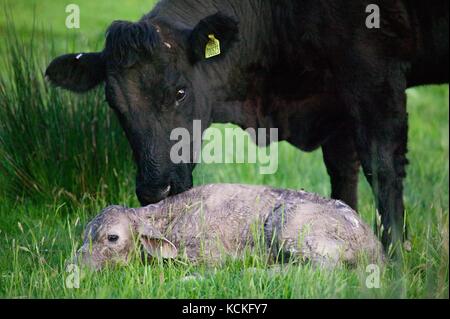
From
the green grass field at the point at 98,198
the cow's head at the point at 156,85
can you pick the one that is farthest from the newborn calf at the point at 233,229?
the cow's head at the point at 156,85

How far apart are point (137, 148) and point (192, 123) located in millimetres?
468

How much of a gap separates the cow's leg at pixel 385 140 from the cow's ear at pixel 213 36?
99 centimetres

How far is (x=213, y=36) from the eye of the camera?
231 inches

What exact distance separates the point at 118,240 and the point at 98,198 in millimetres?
1548

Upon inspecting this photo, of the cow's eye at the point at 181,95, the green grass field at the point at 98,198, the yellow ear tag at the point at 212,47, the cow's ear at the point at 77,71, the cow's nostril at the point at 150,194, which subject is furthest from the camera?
the cow's ear at the point at 77,71

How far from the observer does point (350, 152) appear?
694 cm

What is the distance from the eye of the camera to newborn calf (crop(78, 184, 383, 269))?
4.94 meters

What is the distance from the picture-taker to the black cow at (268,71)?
5.58 meters

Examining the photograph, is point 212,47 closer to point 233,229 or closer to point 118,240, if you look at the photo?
point 233,229

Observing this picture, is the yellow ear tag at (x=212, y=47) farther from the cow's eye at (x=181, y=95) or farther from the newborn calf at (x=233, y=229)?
the newborn calf at (x=233, y=229)

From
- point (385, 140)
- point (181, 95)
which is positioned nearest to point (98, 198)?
point (181, 95)

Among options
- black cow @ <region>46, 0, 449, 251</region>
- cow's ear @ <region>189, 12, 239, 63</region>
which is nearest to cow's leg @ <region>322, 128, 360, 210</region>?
black cow @ <region>46, 0, 449, 251</region>

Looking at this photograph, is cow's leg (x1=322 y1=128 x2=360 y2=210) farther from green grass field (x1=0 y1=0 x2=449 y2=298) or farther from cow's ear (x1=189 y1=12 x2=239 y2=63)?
cow's ear (x1=189 y1=12 x2=239 y2=63)

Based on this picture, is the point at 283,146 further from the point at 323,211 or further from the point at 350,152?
the point at 323,211
